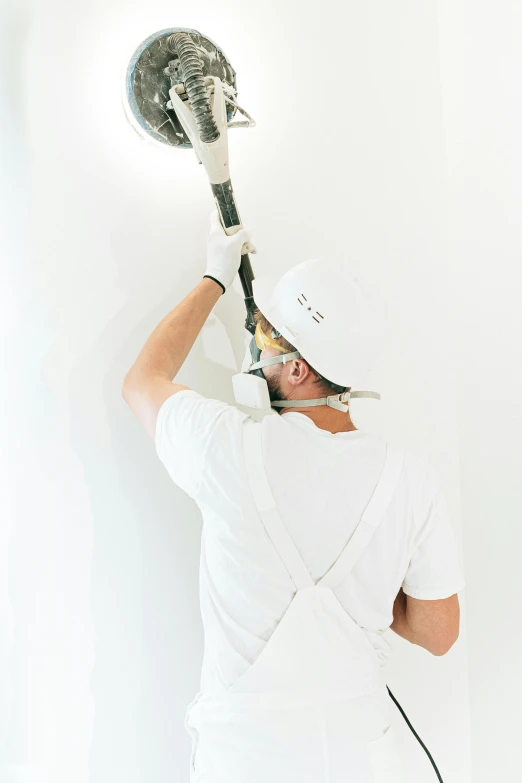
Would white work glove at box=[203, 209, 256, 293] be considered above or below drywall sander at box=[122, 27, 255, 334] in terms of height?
below

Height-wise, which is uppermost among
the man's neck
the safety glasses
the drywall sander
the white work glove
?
the drywall sander

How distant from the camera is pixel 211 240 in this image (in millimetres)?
1388

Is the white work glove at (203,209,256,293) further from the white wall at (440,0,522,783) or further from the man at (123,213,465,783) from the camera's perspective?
the white wall at (440,0,522,783)

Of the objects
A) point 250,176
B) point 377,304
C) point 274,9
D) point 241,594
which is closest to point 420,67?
point 274,9

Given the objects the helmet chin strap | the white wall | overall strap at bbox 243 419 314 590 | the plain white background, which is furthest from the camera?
the white wall

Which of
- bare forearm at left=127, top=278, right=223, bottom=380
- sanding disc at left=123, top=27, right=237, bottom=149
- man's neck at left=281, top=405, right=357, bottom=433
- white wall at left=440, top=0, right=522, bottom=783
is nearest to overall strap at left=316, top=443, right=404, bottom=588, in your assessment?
man's neck at left=281, top=405, right=357, bottom=433

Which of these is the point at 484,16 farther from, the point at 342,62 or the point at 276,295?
the point at 276,295

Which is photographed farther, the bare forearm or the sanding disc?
the sanding disc

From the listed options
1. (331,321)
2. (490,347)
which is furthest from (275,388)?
(490,347)

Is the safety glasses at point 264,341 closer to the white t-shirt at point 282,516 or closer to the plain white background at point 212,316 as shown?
the white t-shirt at point 282,516

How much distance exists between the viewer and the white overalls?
108 cm

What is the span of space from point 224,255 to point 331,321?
32cm

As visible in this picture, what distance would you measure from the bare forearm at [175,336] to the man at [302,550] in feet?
0.15

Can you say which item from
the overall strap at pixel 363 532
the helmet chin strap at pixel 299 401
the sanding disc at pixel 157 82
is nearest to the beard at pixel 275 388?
the helmet chin strap at pixel 299 401
